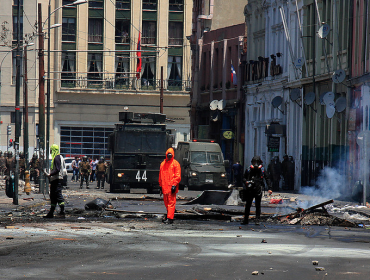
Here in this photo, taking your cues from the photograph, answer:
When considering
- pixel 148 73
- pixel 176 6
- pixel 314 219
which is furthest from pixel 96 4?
pixel 314 219

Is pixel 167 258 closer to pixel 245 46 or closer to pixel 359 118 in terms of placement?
pixel 359 118

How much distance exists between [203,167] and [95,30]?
1333 inches

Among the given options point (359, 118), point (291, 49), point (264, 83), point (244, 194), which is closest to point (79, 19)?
point (264, 83)

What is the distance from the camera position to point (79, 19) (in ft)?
219

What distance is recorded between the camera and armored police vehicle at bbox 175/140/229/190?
1422 inches

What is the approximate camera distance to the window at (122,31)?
223 feet

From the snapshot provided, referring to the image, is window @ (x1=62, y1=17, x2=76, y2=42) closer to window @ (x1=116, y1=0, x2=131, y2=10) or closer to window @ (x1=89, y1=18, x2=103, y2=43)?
window @ (x1=89, y1=18, x2=103, y2=43)

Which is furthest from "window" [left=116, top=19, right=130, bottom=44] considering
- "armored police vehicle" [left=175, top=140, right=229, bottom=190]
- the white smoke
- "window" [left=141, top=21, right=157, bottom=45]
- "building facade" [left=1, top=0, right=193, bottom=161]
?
the white smoke

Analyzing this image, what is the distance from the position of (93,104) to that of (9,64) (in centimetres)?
751

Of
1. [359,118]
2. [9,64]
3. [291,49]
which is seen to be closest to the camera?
[359,118]

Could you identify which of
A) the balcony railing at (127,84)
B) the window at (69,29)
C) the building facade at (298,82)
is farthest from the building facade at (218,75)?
the window at (69,29)

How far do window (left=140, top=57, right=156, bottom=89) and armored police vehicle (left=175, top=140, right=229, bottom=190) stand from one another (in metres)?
30.9

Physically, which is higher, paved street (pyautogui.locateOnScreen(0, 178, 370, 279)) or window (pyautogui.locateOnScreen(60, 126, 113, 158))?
window (pyautogui.locateOnScreen(60, 126, 113, 158))

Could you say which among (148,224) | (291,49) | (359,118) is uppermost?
(291,49)
